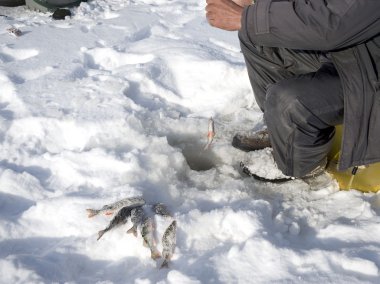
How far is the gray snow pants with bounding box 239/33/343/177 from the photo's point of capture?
2.12m

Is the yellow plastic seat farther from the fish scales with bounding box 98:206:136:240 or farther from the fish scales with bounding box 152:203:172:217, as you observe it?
the fish scales with bounding box 98:206:136:240

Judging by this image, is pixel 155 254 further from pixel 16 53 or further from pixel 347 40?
pixel 16 53

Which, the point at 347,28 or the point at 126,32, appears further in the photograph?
the point at 126,32

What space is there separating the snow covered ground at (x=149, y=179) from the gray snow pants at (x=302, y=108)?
30 centimetres

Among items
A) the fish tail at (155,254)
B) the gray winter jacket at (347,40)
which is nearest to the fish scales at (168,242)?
the fish tail at (155,254)

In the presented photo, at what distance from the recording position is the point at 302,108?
213 centimetres

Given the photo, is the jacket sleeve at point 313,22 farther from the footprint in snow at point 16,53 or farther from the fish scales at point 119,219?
the footprint in snow at point 16,53

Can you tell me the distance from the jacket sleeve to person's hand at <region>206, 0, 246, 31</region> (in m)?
0.14

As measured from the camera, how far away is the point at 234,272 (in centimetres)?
189

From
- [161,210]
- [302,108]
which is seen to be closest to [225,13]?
[302,108]

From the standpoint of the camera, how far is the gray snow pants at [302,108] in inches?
83.7

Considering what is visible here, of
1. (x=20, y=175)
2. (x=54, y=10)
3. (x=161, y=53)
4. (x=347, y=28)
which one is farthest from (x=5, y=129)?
(x=54, y=10)

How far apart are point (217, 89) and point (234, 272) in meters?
1.97

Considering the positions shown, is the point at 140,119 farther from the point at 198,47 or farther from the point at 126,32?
the point at 126,32
